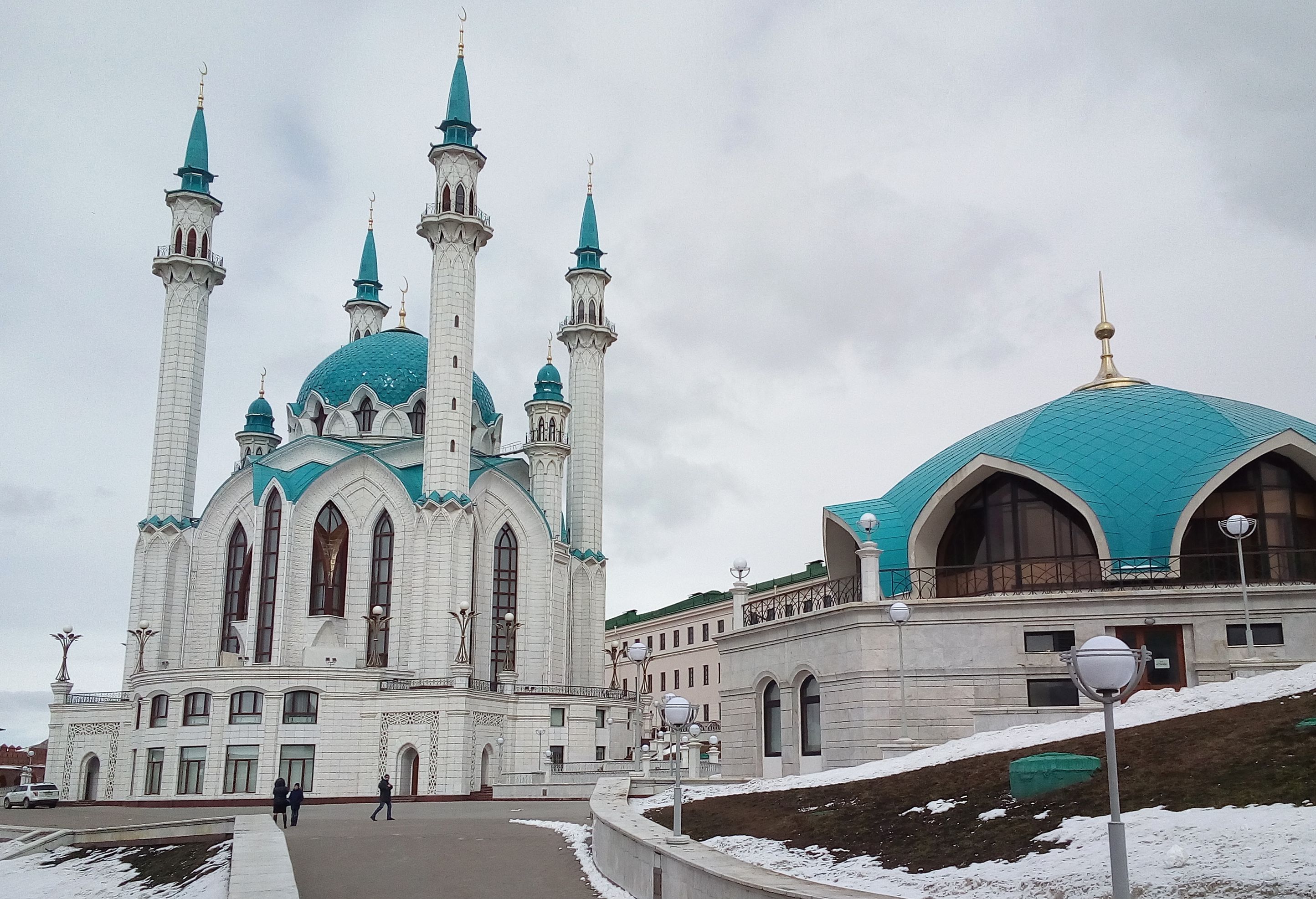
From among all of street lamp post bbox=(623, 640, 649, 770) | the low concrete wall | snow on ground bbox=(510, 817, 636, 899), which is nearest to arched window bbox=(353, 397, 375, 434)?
street lamp post bbox=(623, 640, 649, 770)

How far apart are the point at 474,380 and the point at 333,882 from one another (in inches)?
2030

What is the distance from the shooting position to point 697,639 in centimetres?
7525

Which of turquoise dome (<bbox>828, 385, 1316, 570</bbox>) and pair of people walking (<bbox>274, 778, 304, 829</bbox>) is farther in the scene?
turquoise dome (<bbox>828, 385, 1316, 570</bbox>)

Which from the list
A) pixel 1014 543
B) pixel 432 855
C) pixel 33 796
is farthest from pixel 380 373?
pixel 432 855

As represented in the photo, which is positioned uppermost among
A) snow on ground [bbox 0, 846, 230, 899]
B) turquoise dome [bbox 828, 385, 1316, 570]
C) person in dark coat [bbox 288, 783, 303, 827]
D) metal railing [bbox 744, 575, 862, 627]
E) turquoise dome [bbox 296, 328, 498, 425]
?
turquoise dome [bbox 296, 328, 498, 425]

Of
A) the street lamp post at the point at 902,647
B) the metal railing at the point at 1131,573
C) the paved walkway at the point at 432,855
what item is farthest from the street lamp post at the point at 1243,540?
the paved walkway at the point at 432,855

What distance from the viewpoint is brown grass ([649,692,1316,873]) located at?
13.4m

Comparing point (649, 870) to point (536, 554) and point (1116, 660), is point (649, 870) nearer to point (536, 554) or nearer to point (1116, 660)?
point (1116, 660)

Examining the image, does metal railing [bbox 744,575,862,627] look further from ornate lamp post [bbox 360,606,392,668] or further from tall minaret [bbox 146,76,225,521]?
tall minaret [bbox 146,76,225,521]

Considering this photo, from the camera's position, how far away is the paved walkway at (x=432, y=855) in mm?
15969

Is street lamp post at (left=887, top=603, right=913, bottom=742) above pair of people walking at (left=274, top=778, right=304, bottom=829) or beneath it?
above

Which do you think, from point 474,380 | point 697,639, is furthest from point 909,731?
point 697,639

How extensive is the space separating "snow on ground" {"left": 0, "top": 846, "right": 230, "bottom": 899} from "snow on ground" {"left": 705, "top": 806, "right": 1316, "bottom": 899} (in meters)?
8.98

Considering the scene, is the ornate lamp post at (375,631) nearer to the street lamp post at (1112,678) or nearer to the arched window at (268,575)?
the arched window at (268,575)
